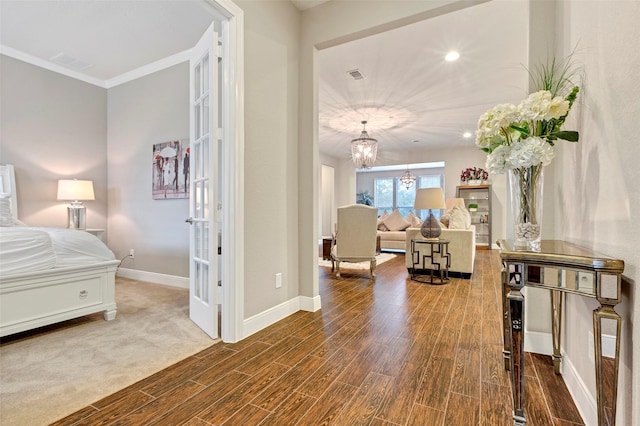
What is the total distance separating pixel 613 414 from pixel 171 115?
4588 mm

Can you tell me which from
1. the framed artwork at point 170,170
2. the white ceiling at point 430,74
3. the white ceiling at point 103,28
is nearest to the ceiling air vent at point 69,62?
the white ceiling at point 103,28

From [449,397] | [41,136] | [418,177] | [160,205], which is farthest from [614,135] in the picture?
[418,177]

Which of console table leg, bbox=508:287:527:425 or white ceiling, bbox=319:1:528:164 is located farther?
white ceiling, bbox=319:1:528:164

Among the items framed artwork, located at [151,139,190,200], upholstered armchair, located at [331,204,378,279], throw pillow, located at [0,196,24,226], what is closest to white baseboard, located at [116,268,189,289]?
framed artwork, located at [151,139,190,200]

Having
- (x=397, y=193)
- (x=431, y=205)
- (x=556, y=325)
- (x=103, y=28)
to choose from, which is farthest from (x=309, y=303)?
(x=397, y=193)

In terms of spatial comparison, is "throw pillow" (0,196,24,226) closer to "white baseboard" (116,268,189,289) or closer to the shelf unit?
"white baseboard" (116,268,189,289)

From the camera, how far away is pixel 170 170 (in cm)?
393

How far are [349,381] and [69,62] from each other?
507 cm

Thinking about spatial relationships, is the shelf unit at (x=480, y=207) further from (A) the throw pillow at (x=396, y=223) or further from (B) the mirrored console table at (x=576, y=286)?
(B) the mirrored console table at (x=576, y=286)

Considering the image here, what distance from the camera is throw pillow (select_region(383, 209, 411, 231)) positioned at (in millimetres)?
7402

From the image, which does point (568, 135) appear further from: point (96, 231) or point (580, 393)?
point (96, 231)

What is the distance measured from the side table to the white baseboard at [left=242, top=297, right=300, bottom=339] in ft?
7.08

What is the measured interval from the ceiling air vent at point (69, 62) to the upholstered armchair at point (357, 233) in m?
3.96

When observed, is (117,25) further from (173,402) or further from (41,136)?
(173,402)
